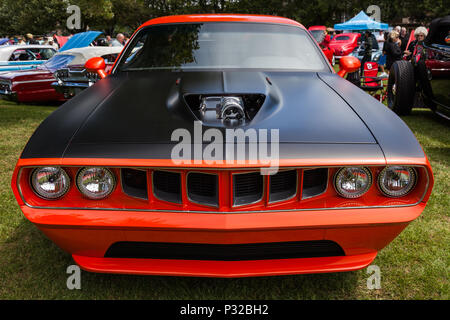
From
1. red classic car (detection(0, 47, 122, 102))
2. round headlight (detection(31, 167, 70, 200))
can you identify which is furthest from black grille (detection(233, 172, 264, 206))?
red classic car (detection(0, 47, 122, 102))

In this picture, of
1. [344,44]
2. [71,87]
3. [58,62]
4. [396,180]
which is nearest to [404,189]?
[396,180]

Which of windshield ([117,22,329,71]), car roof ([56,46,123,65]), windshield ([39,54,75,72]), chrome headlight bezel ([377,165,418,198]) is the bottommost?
windshield ([39,54,75,72])

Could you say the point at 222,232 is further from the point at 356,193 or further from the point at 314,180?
the point at 356,193

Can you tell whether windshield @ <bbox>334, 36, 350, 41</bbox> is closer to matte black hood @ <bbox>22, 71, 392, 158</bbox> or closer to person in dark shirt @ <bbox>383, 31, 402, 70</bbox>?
person in dark shirt @ <bbox>383, 31, 402, 70</bbox>

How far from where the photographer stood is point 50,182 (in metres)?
1.64

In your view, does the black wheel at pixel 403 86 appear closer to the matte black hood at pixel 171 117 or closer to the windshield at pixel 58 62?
the matte black hood at pixel 171 117

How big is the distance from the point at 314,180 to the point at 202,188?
0.51 meters

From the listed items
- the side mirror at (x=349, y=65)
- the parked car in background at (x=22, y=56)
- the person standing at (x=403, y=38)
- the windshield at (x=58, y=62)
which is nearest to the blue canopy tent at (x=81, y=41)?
the parked car in background at (x=22, y=56)

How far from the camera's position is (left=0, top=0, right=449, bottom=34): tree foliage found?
3425 cm

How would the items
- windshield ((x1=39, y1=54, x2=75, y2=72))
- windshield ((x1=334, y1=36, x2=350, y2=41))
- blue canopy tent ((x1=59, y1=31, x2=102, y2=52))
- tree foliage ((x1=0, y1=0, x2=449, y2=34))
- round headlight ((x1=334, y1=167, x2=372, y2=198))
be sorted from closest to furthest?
round headlight ((x1=334, y1=167, x2=372, y2=198)) < windshield ((x1=39, y1=54, x2=75, y2=72)) < blue canopy tent ((x1=59, y1=31, x2=102, y2=52)) < windshield ((x1=334, y1=36, x2=350, y2=41)) < tree foliage ((x1=0, y1=0, x2=449, y2=34))

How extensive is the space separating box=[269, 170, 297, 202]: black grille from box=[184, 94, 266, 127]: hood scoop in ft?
0.98

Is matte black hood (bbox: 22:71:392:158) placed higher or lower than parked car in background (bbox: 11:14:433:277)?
higher

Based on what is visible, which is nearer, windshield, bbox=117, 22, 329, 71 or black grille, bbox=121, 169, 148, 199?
black grille, bbox=121, 169, 148, 199

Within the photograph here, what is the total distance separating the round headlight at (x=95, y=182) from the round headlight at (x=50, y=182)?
0.23 feet
